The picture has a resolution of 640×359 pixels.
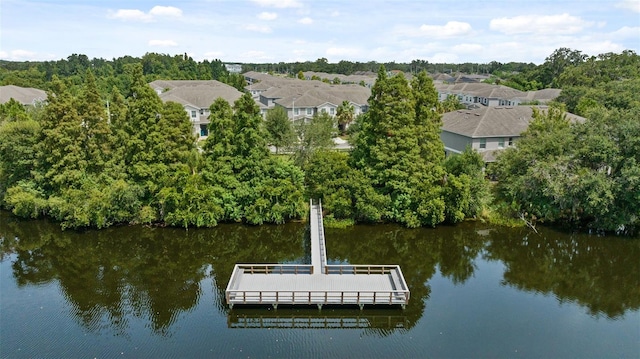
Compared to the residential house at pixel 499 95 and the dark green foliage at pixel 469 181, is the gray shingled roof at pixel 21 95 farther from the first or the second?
the residential house at pixel 499 95

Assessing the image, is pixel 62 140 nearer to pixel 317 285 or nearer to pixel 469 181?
pixel 317 285

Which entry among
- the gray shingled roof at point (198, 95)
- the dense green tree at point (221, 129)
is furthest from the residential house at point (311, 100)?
the dense green tree at point (221, 129)

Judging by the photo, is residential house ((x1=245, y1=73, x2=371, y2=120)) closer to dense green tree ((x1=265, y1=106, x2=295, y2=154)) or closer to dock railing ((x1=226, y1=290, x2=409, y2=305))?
Result: dense green tree ((x1=265, y1=106, x2=295, y2=154))

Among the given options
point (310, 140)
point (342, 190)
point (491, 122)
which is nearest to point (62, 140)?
point (342, 190)

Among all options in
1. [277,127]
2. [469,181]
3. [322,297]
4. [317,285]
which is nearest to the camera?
[322,297]

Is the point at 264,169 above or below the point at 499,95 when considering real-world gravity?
below

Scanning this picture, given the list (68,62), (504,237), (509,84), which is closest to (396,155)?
(504,237)
